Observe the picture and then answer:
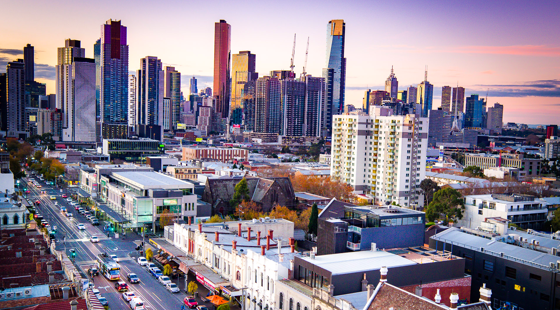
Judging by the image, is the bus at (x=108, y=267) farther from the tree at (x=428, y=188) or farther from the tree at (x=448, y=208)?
the tree at (x=428, y=188)

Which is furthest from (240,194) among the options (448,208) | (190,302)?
(190,302)

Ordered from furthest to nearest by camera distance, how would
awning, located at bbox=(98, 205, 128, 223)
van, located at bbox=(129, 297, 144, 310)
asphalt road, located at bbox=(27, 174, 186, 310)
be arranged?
awning, located at bbox=(98, 205, 128, 223), asphalt road, located at bbox=(27, 174, 186, 310), van, located at bbox=(129, 297, 144, 310)

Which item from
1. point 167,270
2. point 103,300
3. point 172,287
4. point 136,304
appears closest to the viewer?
point 136,304

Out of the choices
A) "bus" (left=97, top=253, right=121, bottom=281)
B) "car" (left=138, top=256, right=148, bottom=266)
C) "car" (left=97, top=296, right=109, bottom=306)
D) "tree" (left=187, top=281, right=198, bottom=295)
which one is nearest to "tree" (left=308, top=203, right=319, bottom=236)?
"car" (left=138, top=256, right=148, bottom=266)

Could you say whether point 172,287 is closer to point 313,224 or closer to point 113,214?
point 313,224

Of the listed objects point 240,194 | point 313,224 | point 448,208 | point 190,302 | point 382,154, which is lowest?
point 190,302

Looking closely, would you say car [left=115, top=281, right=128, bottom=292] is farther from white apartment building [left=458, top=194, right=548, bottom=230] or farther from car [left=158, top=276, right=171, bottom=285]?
white apartment building [left=458, top=194, right=548, bottom=230]
